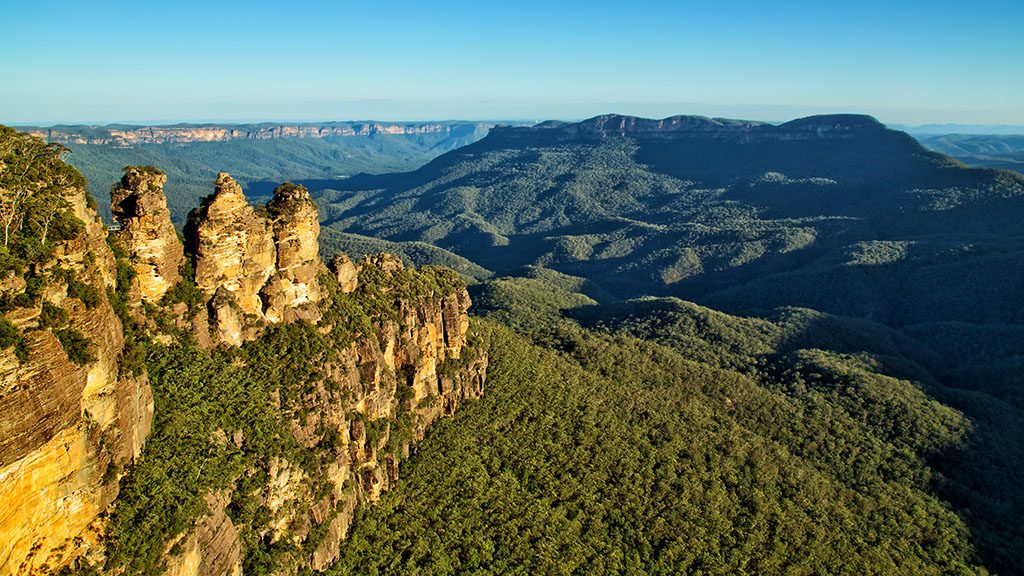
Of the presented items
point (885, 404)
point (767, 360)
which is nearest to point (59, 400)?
point (885, 404)

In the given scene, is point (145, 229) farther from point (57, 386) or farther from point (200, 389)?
point (57, 386)

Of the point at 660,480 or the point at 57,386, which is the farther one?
the point at 660,480

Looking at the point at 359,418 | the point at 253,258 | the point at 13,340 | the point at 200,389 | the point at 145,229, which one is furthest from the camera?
the point at 359,418

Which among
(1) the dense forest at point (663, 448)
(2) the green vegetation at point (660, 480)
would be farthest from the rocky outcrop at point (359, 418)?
(2) the green vegetation at point (660, 480)

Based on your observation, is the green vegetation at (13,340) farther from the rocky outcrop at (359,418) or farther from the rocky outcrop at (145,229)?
the rocky outcrop at (145,229)

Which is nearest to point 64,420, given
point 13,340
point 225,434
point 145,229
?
point 13,340

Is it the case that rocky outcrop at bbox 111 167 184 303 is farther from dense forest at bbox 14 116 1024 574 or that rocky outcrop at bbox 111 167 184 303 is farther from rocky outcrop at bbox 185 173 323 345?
rocky outcrop at bbox 185 173 323 345

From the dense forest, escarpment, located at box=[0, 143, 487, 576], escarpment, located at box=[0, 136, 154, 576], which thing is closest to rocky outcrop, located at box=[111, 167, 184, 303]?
escarpment, located at box=[0, 143, 487, 576]
